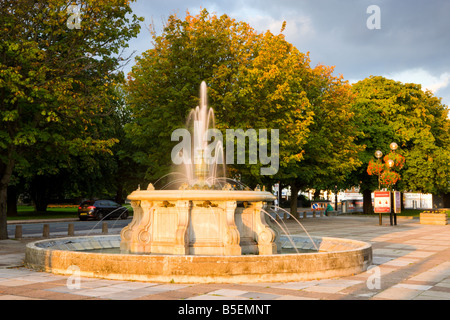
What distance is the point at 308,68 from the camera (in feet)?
114

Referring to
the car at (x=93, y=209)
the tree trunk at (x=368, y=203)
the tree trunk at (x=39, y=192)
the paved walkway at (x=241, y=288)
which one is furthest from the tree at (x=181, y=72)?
the tree trunk at (x=368, y=203)

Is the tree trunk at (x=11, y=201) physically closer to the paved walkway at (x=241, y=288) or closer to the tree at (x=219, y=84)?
the tree at (x=219, y=84)

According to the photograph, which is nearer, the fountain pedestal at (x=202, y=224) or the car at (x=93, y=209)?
the fountain pedestal at (x=202, y=224)

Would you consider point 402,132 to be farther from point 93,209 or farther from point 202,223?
point 202,223

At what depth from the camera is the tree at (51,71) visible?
16.8m

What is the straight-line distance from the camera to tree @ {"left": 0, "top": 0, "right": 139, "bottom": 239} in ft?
55.0

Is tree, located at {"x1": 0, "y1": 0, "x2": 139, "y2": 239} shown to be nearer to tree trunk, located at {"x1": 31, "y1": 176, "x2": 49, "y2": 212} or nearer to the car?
the car

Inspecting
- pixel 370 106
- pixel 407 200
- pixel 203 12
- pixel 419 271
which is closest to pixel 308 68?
pixel 203 12

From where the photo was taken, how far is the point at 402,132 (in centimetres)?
4531

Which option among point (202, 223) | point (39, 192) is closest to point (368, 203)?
point (39, 192)

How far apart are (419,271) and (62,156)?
596 inches

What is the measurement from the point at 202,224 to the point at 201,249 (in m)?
0.59
